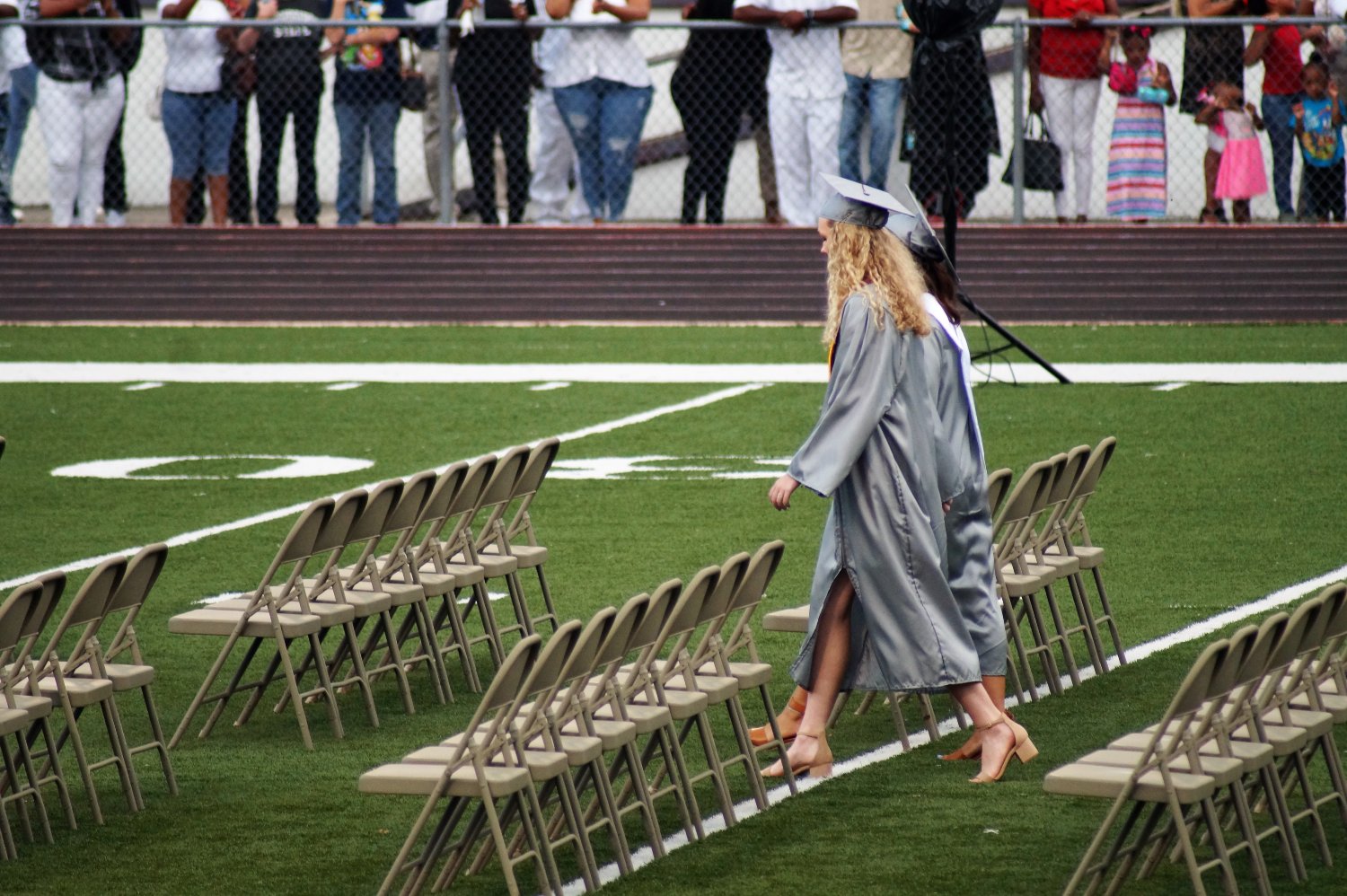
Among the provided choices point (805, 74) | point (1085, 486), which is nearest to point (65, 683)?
point (1085, 486)

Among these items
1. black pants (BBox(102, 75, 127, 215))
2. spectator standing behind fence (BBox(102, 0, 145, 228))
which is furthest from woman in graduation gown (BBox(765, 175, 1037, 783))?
black pants (BBox(102, 75, 127, 215))

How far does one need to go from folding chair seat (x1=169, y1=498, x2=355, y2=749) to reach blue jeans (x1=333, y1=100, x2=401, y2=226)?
42.2ft

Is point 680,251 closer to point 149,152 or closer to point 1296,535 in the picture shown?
point 149,152

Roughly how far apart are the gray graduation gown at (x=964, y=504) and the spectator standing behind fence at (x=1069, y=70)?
40.1 feet

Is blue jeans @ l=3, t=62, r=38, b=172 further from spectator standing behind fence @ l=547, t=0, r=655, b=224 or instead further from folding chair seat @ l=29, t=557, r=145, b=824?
folding chair seat @ l=29, t=557, r=145, b=824

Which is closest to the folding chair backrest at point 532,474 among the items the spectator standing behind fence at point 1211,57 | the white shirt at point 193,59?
the spectator standing behind fence at point 1211,57

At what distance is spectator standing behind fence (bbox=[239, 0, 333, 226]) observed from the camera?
67.9 ft

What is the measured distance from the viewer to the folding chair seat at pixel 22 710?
6.82 metres

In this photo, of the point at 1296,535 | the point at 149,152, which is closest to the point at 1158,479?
the point at 1296,535

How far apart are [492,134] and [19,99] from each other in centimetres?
458

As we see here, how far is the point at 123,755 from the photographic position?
24.7 feet

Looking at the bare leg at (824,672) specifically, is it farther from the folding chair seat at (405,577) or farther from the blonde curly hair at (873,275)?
the folding chair seat at (405,577)

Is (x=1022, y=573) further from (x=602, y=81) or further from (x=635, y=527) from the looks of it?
(x=602, y=81)

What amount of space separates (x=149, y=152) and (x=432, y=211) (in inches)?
155
